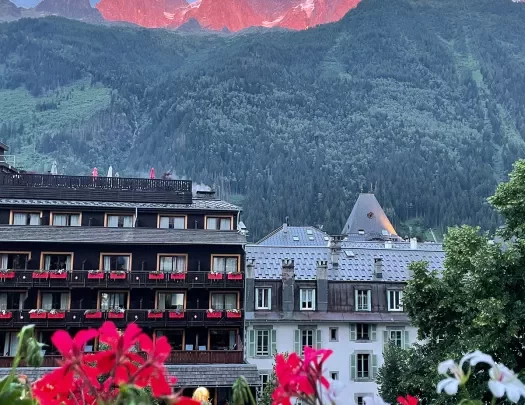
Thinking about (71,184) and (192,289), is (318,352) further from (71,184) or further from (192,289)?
(71,184)

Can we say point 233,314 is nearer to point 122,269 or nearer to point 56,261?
point 122,269

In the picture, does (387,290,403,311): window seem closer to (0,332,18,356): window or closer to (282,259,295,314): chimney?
(282,259,295,314): chimney

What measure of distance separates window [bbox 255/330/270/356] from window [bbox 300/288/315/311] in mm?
3193

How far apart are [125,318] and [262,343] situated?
9985 millimetres

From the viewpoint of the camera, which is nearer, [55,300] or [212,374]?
[212,374]

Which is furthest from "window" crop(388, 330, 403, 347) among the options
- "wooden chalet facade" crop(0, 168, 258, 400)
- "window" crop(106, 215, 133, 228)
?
"window" crop(106, 215, 133, 228)

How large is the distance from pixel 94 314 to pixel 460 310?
20.9 metres

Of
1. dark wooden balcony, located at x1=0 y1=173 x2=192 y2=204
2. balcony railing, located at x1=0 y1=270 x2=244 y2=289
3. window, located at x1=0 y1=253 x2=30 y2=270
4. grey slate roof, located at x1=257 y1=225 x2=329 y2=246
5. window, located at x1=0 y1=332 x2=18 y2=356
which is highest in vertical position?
grey slate roof, located at x1=257 y1=225 x2=329 y2=246

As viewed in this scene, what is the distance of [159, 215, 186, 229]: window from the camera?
1667 inches

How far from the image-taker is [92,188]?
1716 inches

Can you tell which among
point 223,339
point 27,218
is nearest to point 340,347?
point 223,339

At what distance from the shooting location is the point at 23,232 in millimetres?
39219

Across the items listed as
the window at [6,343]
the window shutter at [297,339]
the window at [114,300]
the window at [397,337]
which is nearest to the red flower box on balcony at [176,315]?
the window at [114,300]

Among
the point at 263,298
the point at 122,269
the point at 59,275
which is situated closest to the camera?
the point at 59,275
